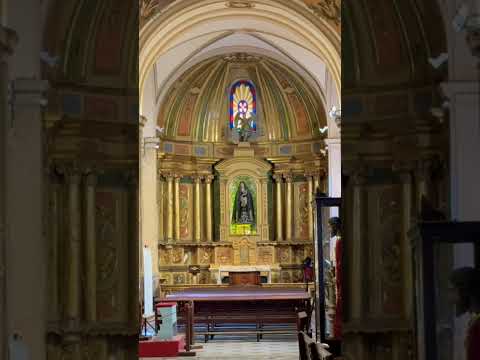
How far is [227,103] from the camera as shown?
88.9ft

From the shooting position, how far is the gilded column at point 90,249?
41.0ft

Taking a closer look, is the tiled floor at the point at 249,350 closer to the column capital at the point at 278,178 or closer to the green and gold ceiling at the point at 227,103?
the green and gold ceiling at the point at 227,103

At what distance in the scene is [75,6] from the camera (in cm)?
1245

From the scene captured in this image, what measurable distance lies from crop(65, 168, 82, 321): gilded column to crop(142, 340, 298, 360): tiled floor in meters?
5.18

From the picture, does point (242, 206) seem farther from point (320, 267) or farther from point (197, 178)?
point (320, 267)

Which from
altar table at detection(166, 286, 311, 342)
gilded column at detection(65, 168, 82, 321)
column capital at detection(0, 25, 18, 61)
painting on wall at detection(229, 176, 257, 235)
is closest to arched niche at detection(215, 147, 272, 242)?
painting on wall at detection(229, 176, 257, 235)

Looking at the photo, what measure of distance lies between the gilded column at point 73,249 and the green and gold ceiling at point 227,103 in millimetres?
12883

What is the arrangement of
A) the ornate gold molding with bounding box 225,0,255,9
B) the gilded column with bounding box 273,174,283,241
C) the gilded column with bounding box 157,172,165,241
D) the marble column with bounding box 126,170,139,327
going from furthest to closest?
the gilded column with bounding box 273,174,283,241 < the gilded column with bounding box 157,172,165,241 < the ornate gold molding with bounding box 225,0,255,9 < the marble column with bounding box 126,170,139,327

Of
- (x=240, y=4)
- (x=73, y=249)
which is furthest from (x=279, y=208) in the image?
(x=73, y=249)

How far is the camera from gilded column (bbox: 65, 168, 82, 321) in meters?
12.4

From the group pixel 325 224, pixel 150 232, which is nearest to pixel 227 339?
pixel 150 232

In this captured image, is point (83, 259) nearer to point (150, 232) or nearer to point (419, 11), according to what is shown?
point (419, 11)

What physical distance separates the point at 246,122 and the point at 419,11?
1507 centimetres

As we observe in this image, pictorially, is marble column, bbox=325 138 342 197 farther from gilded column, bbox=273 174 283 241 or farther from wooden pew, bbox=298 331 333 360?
wooden pew, bbox=298 331 333 360
